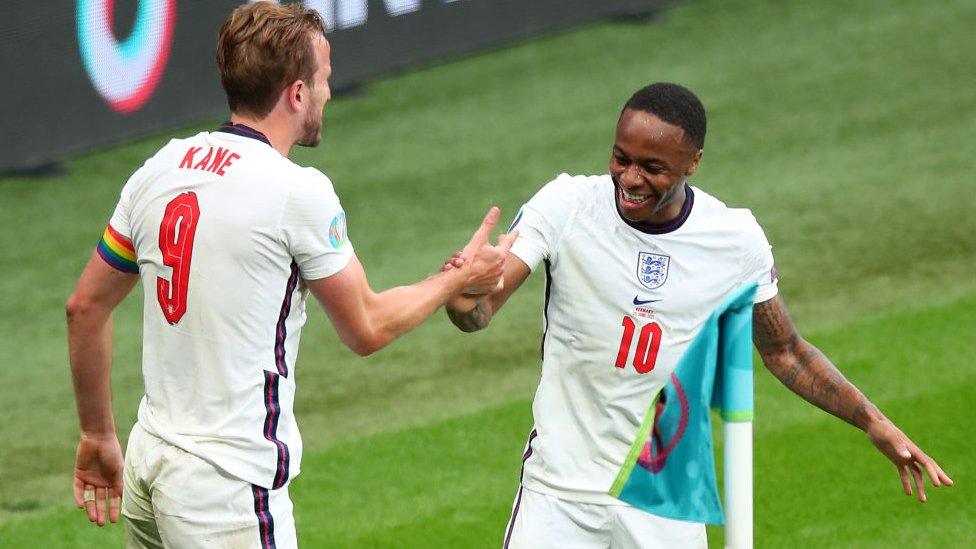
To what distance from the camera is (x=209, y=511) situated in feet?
12.5

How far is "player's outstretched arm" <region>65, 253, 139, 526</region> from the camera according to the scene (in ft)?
13.1

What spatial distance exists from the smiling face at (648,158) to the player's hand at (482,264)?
37 cm

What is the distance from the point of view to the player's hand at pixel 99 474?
13.8 ft

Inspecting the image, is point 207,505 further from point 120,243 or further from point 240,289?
point 120,243

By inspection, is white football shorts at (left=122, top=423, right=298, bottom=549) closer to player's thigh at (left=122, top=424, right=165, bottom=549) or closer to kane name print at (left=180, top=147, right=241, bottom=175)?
player's thigh at (left=122, top=424, right=165, bottom=549)

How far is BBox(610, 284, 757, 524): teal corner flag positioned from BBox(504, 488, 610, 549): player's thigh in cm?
28


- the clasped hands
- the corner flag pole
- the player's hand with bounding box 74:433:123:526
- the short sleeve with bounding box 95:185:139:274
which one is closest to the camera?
the corner flag pole

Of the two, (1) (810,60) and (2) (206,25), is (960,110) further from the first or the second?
(2) (206,25)

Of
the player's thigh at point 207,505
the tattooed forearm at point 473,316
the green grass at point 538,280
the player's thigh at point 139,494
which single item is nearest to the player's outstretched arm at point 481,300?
the tattooed forearm at point 473,316

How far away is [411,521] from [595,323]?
91.7 inches

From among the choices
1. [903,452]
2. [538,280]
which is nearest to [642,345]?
[903,452]

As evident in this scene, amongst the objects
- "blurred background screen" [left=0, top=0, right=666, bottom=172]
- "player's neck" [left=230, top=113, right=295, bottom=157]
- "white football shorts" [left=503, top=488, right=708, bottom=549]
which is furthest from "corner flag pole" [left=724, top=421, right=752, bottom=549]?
"blurred background screen" [left=0, top=0, right=666, bottom=172]

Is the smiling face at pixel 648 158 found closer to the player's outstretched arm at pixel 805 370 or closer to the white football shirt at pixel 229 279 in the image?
the player's outstretched arm at pixel 805 370

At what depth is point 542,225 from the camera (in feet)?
14.5
